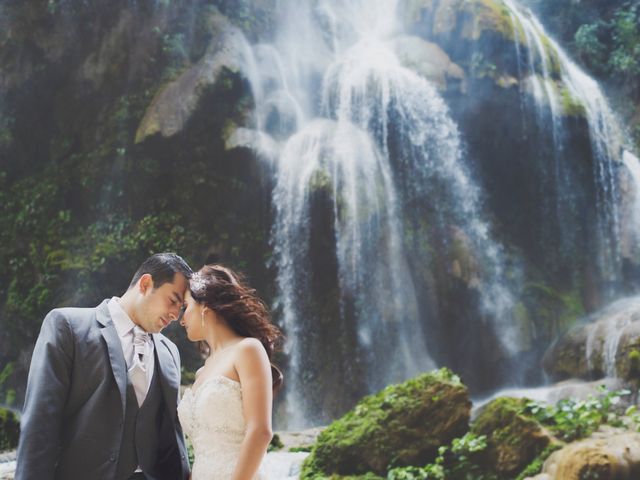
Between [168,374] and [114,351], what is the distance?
31 cm

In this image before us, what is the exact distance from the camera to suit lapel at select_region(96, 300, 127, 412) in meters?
2.59

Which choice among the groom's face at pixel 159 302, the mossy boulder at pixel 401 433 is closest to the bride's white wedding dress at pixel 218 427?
the groom's face at pixel 159 302

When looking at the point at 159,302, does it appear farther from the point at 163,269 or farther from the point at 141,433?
the point at 141,433

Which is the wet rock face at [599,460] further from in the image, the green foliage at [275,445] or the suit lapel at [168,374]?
the suit lapel at [168,374]

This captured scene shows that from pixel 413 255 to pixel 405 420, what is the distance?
5387 mm

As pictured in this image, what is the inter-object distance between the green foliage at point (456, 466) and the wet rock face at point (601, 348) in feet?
12.9

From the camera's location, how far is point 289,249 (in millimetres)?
10711

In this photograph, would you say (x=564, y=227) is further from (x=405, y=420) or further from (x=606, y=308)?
(x=405, y=420)

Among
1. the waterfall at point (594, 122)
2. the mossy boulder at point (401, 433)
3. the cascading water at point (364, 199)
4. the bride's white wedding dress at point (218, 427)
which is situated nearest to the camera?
the bride's white wedding dress at point (218, 427)

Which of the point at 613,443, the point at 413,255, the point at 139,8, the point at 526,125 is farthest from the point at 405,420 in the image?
the point at 139,8

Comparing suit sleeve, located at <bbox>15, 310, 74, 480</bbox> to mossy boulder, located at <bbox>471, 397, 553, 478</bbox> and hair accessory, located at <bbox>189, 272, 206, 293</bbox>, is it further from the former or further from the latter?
mossy boulder, located at <bbox>471, 397, 553, 478</bbox>

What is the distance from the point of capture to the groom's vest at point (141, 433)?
258cm

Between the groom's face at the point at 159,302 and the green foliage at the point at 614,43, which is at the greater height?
the green foliage at the point at 614,43

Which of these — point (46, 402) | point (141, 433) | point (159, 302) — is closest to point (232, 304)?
point (159, 302)
